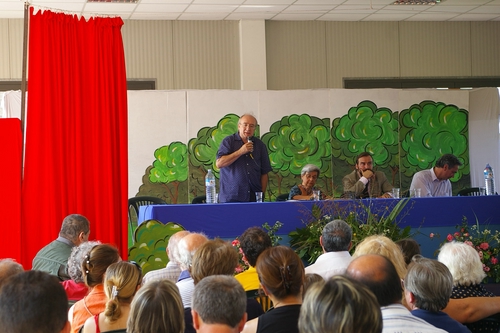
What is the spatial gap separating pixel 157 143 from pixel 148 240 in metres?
3.82

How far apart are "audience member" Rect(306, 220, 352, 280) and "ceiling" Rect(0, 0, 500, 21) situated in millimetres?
5829

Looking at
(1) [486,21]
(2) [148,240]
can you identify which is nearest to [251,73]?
(1) [486,21]

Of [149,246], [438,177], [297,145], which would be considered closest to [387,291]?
[149,246]

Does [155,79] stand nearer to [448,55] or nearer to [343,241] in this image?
[448,55]

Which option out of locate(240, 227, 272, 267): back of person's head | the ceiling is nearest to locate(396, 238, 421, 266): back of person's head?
locate(240, 227, 272, 267): back of person's head

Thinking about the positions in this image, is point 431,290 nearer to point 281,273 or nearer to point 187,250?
point 281,273

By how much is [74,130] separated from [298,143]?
492 centimetres

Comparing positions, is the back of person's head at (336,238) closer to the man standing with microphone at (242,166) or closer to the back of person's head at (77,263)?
the back of person's head at (77,263)

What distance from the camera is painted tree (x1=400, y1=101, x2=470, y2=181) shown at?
33.2 ft

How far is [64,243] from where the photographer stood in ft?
16.0

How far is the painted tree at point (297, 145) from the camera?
968 cm

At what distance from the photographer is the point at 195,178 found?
943 cm

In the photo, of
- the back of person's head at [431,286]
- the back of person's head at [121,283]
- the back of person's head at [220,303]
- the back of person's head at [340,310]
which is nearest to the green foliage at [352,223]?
the back of person's head at [431,286]

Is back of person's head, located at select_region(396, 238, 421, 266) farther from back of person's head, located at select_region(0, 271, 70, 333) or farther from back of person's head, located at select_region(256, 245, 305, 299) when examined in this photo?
back of person's head, located at select_region(0, 271, 70, 333)
